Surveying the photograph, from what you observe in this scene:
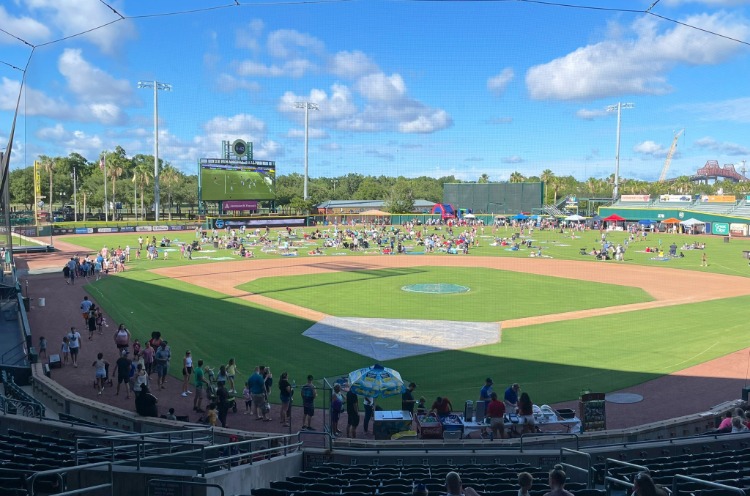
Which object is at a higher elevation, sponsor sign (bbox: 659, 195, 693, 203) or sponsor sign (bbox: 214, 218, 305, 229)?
sponsor sign (bbox: 659, 195, 693, 203)

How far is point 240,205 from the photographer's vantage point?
87.0 meters

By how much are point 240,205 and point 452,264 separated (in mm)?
47665

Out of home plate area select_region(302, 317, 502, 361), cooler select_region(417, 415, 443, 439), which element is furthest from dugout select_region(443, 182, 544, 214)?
cooler select_region(417, 415, 443, 439)

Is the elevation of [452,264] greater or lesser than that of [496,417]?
greater

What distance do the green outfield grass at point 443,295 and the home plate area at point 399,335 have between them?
1.39m

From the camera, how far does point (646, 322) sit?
1013 inches

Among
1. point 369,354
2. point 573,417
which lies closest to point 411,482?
point 573,417

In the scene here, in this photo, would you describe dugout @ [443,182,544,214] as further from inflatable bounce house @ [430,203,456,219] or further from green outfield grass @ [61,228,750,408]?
green outfield grass @ [61,228,750,408]

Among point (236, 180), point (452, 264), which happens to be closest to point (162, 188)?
point (236, 180)

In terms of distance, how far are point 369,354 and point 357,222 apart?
271ft

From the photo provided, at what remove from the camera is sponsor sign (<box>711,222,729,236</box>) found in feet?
261

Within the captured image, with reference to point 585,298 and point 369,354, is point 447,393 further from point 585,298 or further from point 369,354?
point 585,298

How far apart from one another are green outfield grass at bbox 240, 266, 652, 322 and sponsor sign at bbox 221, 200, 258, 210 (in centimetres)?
4827

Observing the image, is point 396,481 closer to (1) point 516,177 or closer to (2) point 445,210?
(2) point 445,210
